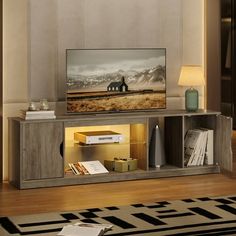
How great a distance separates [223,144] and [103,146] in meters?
1.11

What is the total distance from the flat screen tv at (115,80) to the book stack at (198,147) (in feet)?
1.29

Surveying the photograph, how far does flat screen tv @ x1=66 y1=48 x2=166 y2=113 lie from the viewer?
19.8 feet

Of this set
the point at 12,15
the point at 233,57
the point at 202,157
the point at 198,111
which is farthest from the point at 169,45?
the point at 233,57

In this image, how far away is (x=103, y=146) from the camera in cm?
641

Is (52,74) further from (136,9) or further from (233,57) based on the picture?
(233,57)

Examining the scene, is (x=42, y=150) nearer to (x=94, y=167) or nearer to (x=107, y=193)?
(x=94, y=167)

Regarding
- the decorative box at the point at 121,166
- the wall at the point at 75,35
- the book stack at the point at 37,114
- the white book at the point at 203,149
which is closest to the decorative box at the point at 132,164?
the decorative box at the point at 121,166

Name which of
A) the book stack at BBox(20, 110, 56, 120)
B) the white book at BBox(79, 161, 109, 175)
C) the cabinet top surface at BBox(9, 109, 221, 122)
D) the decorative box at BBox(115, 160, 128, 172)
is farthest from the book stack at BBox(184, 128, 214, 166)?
the book stack at BBox(20, 110, 56, 120)

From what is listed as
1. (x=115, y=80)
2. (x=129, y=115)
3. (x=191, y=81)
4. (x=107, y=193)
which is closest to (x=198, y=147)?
(x=191, y=81)

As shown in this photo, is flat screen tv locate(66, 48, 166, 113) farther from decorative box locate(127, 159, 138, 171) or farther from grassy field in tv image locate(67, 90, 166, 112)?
decorative box locate(127, 159, 138, 171)

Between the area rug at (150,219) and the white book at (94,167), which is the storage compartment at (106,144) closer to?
the white book at (94,167)

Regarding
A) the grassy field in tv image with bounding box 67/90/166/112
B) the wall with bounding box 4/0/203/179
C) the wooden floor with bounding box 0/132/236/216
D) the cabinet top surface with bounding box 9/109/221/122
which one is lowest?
the wooden floor with bounding box 0/132/236/216

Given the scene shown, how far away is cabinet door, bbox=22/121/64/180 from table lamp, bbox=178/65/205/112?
1.27 m

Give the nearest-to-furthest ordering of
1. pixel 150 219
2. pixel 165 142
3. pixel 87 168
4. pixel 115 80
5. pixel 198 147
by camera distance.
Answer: pixel 150 219
pixel 87 168
pixel 115 80
pixel 198 147
pixel 165 142
